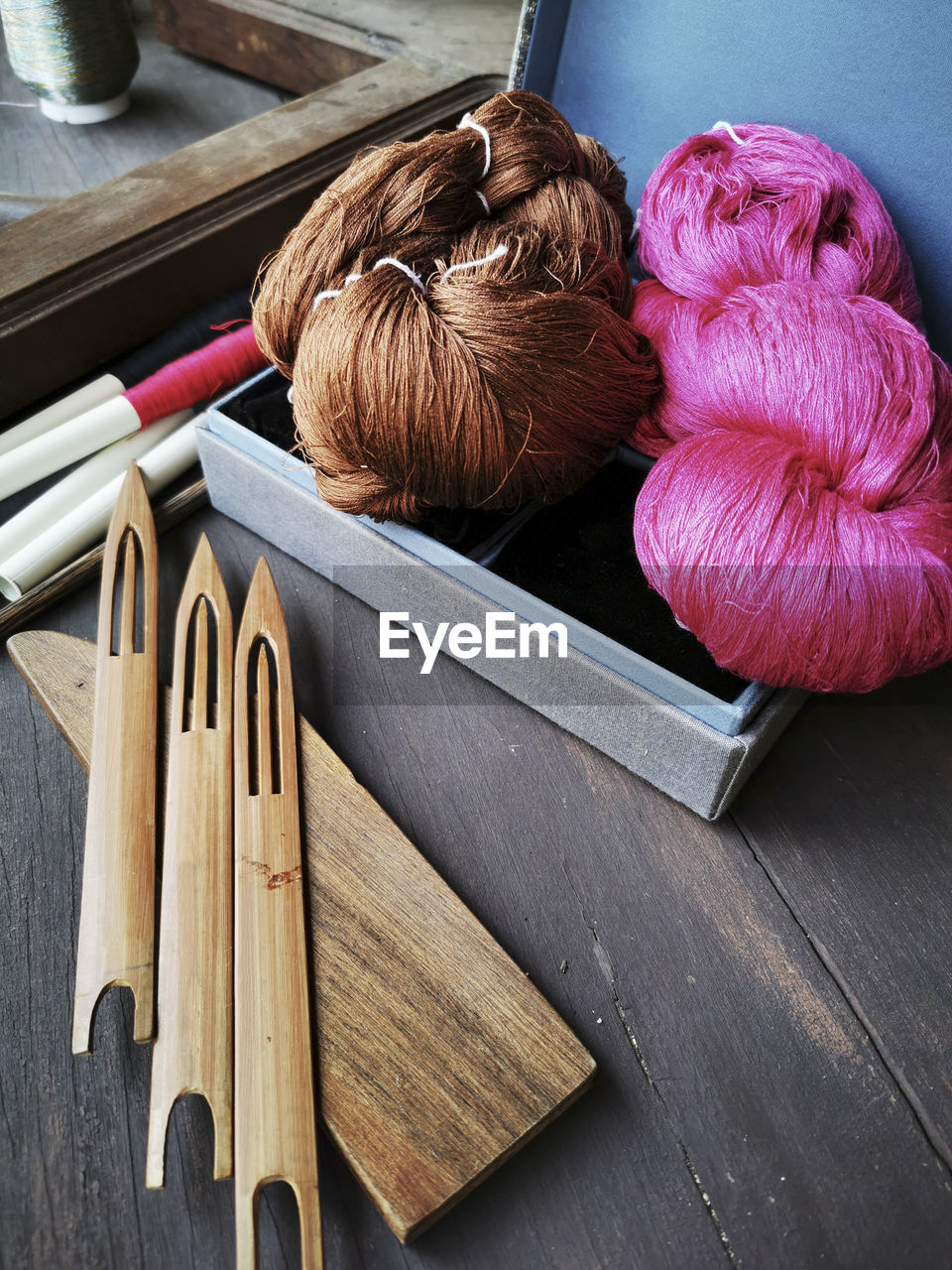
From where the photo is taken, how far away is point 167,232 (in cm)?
87

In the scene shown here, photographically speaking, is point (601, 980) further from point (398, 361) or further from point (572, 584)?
point (398, 361)

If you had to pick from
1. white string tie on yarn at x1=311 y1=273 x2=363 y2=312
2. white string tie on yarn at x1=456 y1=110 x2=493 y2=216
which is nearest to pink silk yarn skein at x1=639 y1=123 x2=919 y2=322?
white string tie on yarn at x1=456 y1=110 x2=493 y2=216

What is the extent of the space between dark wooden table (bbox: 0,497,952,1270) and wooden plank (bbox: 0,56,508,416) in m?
0.26

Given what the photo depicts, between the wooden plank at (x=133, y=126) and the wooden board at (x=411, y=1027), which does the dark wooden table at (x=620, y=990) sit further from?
the wooden plank at (x=133, y=126)

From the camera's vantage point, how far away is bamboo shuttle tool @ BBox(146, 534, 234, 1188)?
465 millimetres

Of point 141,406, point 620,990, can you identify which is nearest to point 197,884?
point 620,990

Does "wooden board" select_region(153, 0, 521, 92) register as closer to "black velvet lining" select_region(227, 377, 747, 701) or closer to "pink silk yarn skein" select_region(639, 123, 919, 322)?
"pink silk yarn skein" select_region(639, 123, 919, 322)

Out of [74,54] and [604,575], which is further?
[74,54]

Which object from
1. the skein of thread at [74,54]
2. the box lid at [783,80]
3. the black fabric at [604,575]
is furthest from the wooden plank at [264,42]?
the black fabric at [604,575]

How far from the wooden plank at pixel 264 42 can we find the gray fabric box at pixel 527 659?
0.73m

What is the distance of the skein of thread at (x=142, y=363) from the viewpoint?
2.63 feet

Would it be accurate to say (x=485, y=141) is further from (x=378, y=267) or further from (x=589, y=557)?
(x=589, y=557)

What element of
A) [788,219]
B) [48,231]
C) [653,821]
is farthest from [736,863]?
[48,231]

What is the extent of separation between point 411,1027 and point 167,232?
0.75 meters
